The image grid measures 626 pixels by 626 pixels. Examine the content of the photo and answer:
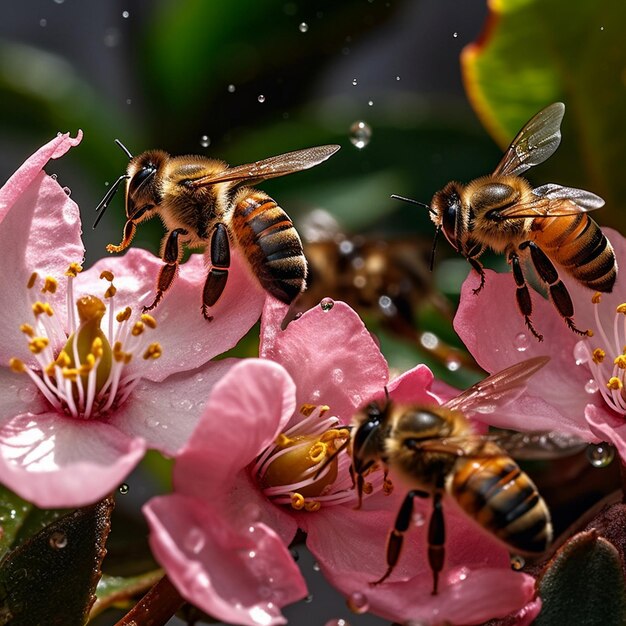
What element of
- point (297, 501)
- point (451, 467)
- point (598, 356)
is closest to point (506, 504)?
point (451, 467)

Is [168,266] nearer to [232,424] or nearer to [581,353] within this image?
[232,424]

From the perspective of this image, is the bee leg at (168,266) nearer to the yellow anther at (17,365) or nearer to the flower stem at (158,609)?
the yellow anther at (17,365)

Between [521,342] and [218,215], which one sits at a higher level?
[218,215]

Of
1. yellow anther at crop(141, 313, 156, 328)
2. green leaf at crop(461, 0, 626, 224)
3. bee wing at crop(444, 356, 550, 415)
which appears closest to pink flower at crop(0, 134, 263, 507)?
yellow anther at crop(141, 313, 156, 328)

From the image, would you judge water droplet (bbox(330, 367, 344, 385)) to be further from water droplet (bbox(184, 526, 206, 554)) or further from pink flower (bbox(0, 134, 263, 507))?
water droplet (bbox(184, 526, 206, 554))

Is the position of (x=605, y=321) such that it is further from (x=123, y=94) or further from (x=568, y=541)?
(x=123, y=94)

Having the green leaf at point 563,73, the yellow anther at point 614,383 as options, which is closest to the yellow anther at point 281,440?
the yellow anther at point 614,383

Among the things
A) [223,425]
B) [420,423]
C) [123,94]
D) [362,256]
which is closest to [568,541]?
[420,423]
